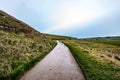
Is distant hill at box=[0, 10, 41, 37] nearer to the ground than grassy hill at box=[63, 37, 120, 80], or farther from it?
farther from it

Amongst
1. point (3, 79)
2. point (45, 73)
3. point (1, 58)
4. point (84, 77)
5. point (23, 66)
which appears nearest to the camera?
point (3, 79)

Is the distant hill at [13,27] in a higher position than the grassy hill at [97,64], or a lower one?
higher

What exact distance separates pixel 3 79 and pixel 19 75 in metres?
1.54

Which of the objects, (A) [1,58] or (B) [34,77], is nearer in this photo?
(B) [34,77]

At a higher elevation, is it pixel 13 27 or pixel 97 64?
pixel 13 27

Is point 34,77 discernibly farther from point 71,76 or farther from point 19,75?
point 71,76

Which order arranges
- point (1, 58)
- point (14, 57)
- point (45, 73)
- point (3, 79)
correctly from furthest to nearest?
point (14, 57) < point (1, 58) < point (45, 73) < point (3, 79)

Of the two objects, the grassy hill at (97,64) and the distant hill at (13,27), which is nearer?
the grassy hill at (97,64)

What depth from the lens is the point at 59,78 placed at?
14.9 m

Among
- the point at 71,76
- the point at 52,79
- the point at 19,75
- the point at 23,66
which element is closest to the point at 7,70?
the point at 19,75

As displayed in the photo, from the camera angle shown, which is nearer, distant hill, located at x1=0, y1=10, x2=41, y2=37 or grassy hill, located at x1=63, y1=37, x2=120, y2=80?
grassy hill, located at x1=63, y1=37, x2=120, y2=80

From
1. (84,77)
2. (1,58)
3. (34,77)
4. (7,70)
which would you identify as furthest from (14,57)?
(84,77)

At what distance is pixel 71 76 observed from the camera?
15633 millimetres

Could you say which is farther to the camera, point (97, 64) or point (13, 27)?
point (13, 27)
